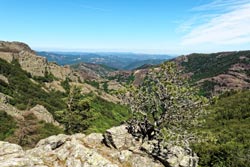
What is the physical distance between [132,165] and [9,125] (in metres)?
101

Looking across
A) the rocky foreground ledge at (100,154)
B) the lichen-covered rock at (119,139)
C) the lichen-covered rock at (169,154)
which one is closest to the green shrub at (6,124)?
the rocky foreground ledge at (100,154)

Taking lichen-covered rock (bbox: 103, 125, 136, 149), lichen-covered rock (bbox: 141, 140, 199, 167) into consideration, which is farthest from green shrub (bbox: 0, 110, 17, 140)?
lichen-covered rock (bbox: 141, 140, 199, 167)

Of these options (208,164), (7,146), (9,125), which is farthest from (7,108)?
(7,146)

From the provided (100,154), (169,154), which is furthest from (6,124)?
(169,154)

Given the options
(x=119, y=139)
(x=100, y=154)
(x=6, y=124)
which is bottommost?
(x=6, y=124)

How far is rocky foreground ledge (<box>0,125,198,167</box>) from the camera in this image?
30.2m

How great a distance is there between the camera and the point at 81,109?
7450 centimetres

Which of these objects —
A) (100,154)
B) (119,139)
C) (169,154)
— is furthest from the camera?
(119,139)

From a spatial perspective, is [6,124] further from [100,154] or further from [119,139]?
[100,154]

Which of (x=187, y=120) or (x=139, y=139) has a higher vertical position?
(x=187, y=120)

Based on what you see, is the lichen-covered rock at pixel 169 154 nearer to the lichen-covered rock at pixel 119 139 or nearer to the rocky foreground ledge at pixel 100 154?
the rocky foreground ledge at pixel 100 154

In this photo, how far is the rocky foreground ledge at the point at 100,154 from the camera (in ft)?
99.2

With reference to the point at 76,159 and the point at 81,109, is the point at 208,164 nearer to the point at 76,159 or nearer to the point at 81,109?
the point at 81,109

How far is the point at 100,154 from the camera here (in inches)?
1288
